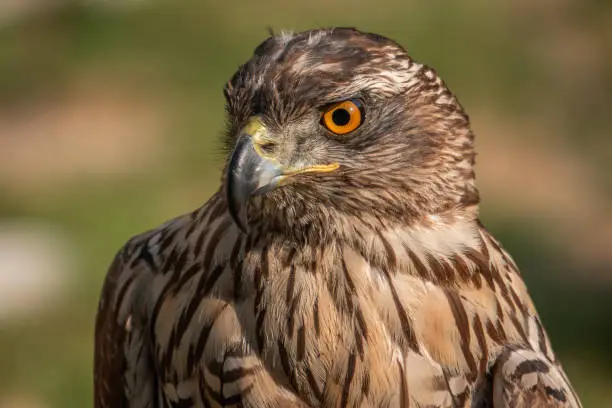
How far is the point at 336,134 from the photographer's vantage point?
3.51 metres

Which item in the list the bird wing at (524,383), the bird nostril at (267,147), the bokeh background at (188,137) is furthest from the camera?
the bokeh background at (188,137)

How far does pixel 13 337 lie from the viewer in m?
8.12

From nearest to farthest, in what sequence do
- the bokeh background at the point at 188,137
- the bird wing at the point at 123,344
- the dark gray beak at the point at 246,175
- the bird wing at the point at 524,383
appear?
the dark gray beak at the point at 246,175
the bird wing at the point at 524,383
the bird wing at the point at 123,344
the bokeh background at the point at 188,137

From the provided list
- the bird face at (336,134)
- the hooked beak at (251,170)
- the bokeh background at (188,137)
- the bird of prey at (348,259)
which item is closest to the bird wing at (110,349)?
the bird of prey at (348,259)

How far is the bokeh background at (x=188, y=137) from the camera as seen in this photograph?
8156mm

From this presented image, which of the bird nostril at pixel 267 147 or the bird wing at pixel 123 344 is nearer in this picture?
the bird nostril at pixel 267 147

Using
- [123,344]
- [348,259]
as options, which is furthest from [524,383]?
[123,344]

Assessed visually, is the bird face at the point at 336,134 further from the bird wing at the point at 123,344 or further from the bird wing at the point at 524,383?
the bird wing at the point at 123,344

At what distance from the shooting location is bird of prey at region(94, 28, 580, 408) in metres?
3.48

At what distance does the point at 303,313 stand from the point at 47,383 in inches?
168

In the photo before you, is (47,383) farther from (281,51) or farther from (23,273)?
(281,51)

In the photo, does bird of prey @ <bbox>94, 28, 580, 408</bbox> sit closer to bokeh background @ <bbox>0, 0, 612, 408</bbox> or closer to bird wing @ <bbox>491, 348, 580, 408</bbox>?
bird wing @ <bbox>491, 348, 580, 408</bbox>

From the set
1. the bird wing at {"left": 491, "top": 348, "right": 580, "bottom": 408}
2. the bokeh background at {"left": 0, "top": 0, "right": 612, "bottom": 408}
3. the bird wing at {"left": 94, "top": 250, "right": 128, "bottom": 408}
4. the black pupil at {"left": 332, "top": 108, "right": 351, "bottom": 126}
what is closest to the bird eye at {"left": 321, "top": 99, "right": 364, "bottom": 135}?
the black pupil at {"left": 332, "top": 108, "right": 351, "bottom": 126}

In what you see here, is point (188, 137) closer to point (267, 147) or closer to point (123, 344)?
point (123, 344)
